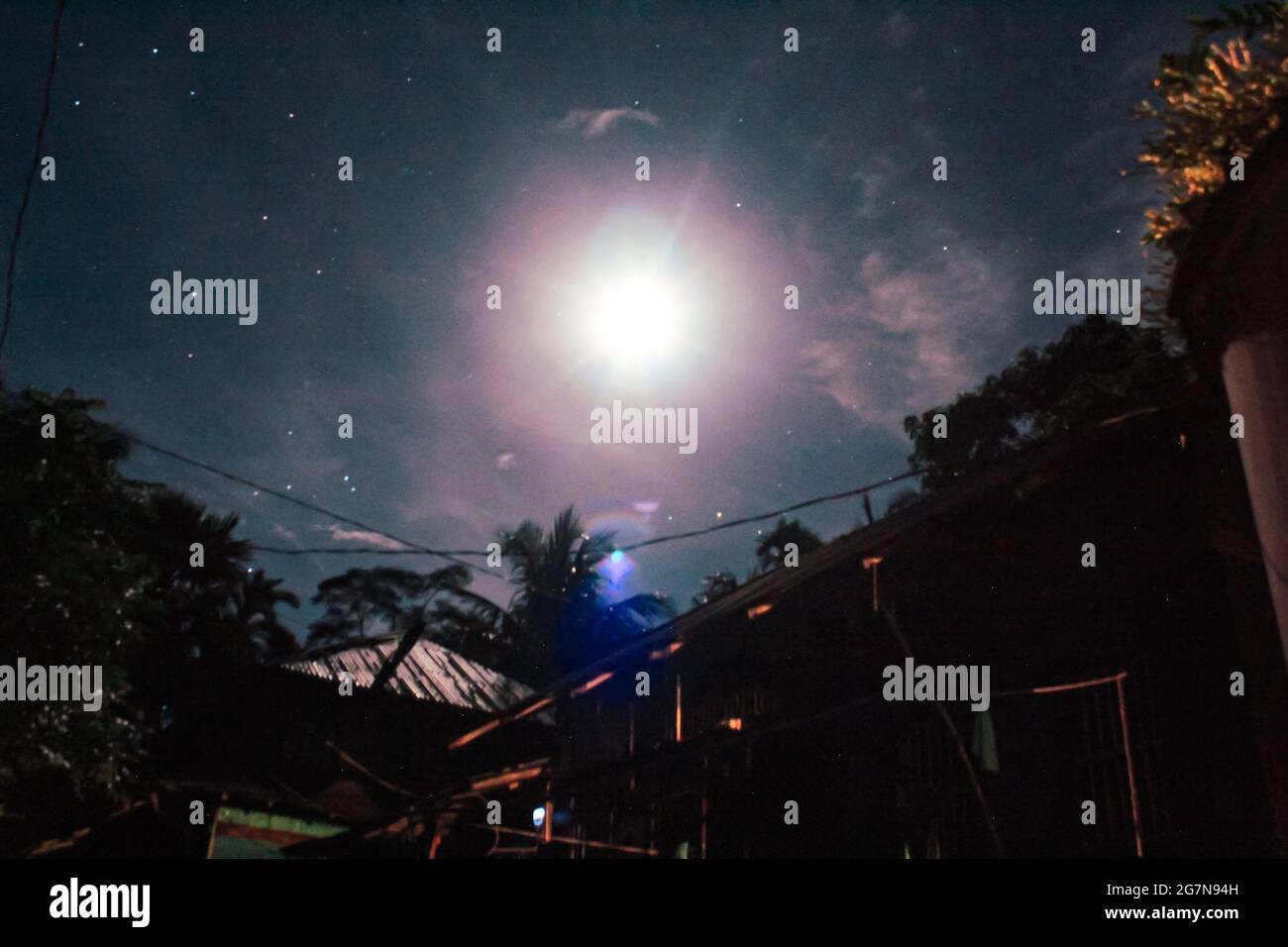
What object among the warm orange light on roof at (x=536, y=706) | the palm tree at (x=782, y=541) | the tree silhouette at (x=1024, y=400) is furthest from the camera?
the palm tree at (x=782, y=541)

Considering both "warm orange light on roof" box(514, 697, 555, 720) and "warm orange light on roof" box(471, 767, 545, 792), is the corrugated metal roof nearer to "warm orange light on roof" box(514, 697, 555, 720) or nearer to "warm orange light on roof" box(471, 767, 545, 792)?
"warm orange light on roof" box(514, 697, 555, 720)

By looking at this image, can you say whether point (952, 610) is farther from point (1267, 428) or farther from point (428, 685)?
point (428, 685)

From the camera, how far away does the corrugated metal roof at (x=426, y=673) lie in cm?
2459

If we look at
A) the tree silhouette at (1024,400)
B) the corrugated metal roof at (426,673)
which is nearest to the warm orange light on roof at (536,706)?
the corrugated metal roof at (426,673)

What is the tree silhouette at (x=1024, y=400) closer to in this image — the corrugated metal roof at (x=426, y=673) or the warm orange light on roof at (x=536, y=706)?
the warm orange light on roof at (x=536, y=706)

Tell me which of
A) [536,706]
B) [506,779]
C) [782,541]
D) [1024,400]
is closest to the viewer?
[506,779]

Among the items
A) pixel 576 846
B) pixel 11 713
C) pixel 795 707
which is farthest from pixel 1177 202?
pixel 11 713

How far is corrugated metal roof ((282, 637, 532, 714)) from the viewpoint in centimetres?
2459

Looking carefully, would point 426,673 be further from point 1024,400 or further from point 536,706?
point 1024,400

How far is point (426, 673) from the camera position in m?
26.5

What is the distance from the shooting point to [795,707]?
36.0 feet

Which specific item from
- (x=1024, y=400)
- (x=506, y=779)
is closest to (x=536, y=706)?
(x=506, y=779)

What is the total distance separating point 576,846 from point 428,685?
40.5 feet
